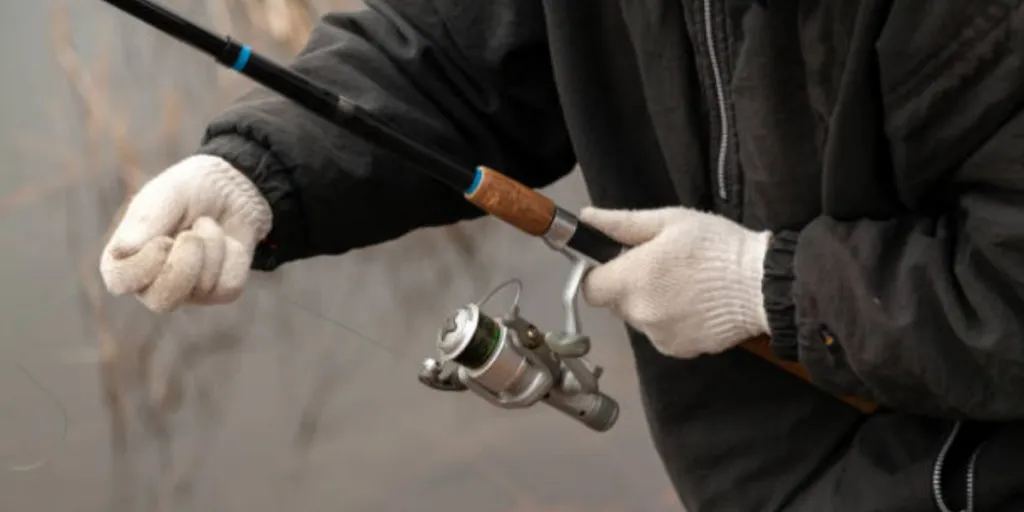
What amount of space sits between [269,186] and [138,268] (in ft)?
0.44

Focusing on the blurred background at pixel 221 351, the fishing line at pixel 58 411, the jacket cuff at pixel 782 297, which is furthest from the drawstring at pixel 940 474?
the fishing line at pixel 58 411

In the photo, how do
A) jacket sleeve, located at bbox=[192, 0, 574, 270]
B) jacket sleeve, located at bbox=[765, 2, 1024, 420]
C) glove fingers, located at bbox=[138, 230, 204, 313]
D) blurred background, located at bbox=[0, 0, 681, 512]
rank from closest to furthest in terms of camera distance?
jacket sleeve, located at bbox=[765, 2, 1024, 420]
glove fingers, located at bbox=[138, 230, 204, 313]
jacket sleeve, located at bbox=[192, 0, 574, 270]
blurred background, located at bbox=[0, 0, 681, 512]

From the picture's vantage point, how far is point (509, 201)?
75cm

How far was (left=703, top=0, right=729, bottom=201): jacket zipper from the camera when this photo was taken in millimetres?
748

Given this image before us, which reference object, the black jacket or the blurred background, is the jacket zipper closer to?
the black jacket

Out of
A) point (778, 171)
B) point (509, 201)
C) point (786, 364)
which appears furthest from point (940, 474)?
point (509, 201)

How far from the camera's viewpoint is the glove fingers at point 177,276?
0.72 meters

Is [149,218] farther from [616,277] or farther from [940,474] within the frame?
[940,474]

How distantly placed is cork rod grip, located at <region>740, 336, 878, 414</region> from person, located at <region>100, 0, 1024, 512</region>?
0.01 metres

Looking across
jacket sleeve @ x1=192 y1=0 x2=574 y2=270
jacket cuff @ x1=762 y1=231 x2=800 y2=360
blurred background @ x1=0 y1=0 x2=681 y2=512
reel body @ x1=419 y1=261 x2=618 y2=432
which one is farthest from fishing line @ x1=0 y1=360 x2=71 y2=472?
jacket cuff @ x1=762 y1=231 x2=800 y2=360

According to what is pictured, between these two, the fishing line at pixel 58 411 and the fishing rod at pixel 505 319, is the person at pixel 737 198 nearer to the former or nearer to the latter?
the fishing rod at pixel 505 319

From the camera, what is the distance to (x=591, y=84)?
87 cm

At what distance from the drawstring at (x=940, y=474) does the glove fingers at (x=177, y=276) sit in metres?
0.53

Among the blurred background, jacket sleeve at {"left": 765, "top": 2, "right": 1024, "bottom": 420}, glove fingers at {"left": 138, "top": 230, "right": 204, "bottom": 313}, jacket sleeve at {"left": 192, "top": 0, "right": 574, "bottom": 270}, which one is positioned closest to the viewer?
jacket sleeve at {"left": 765, "top": 2, "right": 1024, "bottom": 420}
